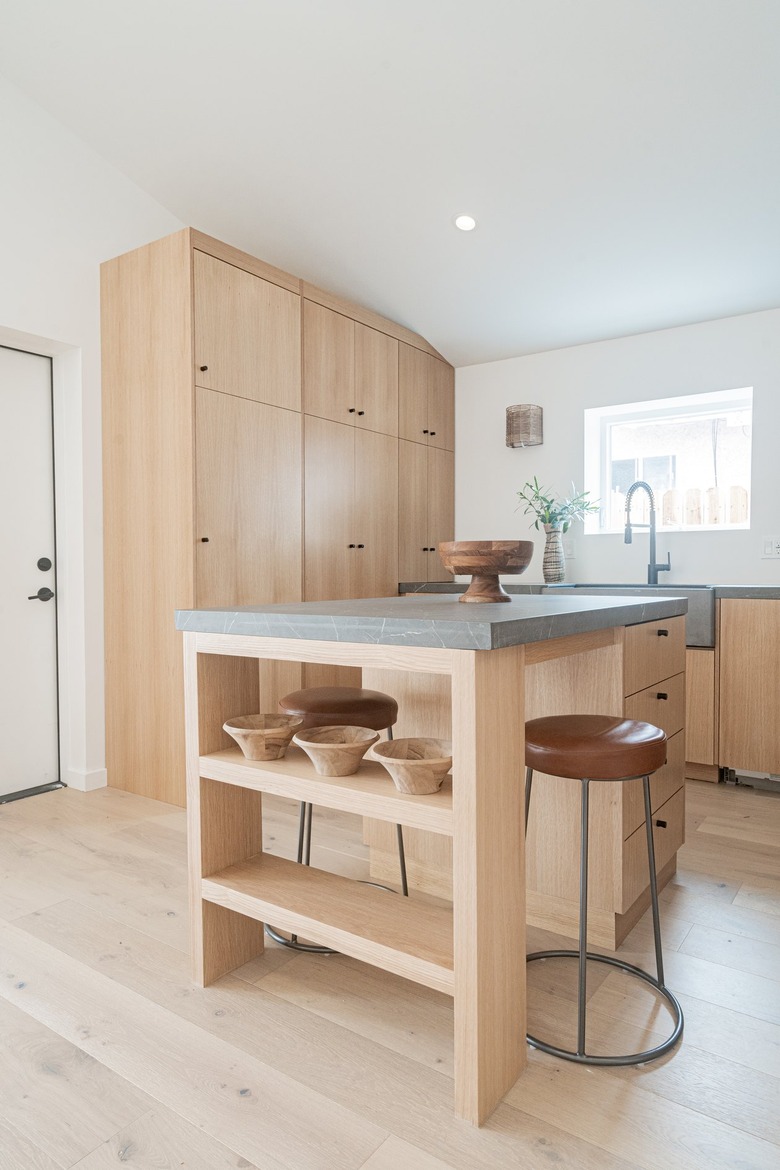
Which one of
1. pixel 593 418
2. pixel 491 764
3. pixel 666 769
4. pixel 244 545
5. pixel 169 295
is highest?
pixel 169 295

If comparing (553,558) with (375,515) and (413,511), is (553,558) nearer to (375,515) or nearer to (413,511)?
(413,511)

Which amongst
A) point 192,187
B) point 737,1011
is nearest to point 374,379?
point 192,187

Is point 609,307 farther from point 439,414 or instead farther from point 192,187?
point 192,187

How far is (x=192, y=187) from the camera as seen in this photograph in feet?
11.0

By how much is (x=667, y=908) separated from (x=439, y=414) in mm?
3208

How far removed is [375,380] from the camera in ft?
13.0

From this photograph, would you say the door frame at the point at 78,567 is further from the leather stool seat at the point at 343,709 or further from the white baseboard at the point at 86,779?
the leather stool seat at the point at 343,709

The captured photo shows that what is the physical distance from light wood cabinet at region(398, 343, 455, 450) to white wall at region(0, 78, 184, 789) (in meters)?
1.60

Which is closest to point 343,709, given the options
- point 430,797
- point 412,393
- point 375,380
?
point 430,797

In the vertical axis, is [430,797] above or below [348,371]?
below

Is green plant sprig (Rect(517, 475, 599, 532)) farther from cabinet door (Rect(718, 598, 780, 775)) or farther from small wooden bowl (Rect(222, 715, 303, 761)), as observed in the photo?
small wooden bowl (Rect(222, 715, 303, 761))

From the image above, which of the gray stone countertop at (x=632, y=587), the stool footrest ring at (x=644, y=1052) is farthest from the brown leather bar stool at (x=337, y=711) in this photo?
the gray stone countertop at (x=632, y=587)

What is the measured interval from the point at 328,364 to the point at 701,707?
7.85ft

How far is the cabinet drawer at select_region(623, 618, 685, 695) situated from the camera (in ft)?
6.02
